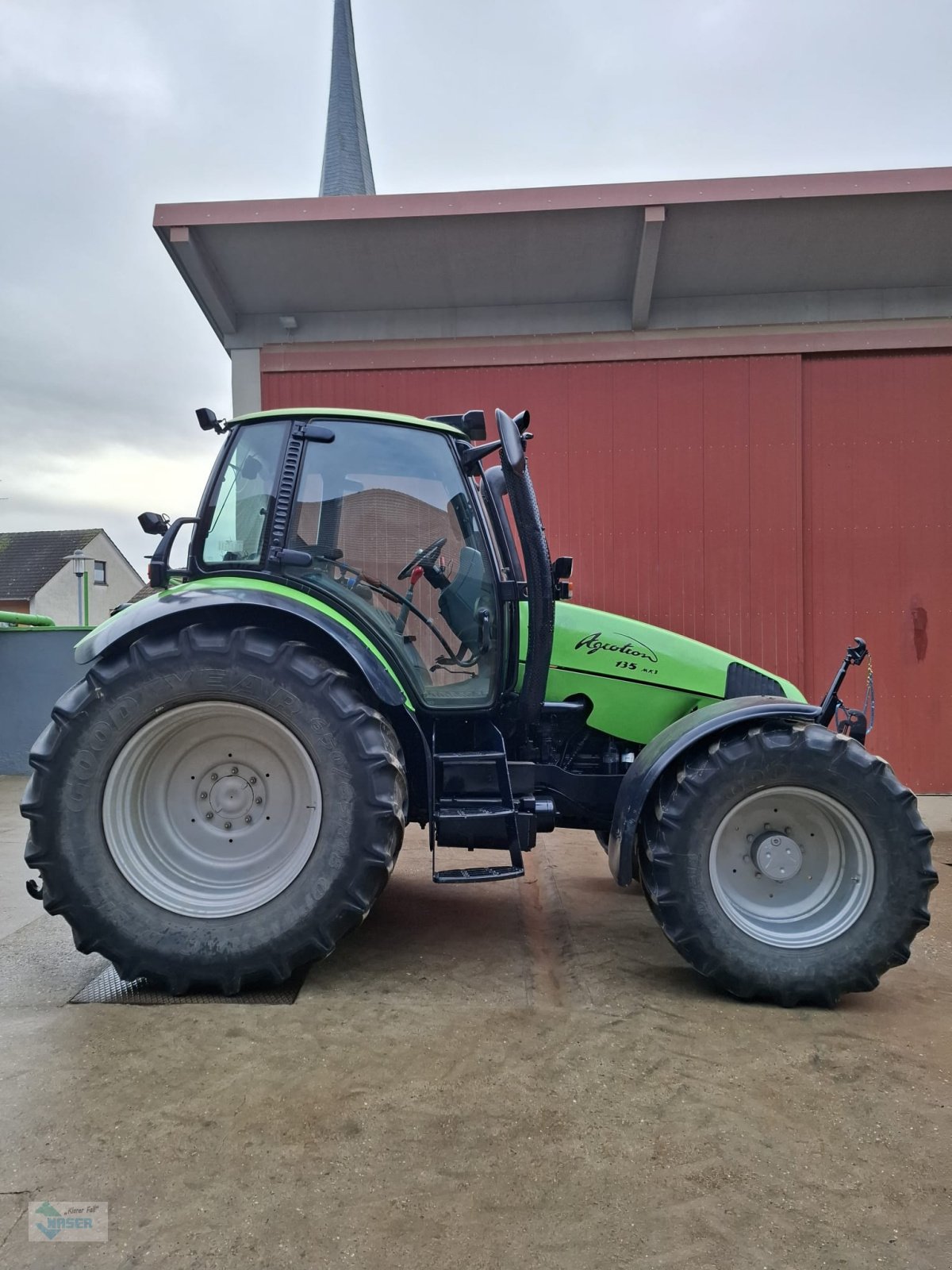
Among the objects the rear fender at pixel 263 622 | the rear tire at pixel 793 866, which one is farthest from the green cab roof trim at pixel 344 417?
the rear tire at pixel 793 866

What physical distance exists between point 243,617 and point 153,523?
2.55 ft

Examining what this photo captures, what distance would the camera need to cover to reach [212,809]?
9.64 ft

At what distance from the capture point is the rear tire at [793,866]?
2.69 meters

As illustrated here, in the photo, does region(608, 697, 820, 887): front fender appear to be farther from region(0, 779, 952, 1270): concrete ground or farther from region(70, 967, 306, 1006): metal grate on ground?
region(70, 967, 306, 1006): metal grate on ground

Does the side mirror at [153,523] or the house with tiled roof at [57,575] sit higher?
the house with tiled roof at [57,575]

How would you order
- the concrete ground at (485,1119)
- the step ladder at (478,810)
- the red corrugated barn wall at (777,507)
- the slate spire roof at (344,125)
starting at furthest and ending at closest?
the slate spire roof at (344,125) < the red corrugated barn wall at (777,507) < the step ladder at (478,810) < the concrete ground at (485,1119)

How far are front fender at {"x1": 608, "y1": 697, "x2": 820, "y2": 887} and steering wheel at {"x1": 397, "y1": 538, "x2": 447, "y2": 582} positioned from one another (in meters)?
1.16

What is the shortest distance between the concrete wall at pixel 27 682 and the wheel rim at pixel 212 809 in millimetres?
5489

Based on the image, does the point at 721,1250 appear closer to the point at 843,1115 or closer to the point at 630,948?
the point at 843,1115

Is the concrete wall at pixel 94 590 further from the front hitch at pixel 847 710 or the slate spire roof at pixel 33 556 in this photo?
the front hitch at pixel 847 710

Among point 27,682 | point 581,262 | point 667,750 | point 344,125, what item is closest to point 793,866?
point 667,750

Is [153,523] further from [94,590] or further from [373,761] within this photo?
[94,590]

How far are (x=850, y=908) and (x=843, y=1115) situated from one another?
0.87 metres

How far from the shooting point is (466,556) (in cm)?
327
